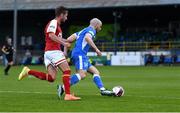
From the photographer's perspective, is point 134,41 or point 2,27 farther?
point 2,27

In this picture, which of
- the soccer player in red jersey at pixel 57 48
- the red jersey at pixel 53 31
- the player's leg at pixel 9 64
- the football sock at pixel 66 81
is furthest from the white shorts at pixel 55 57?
the player's leg at pixel 9 64

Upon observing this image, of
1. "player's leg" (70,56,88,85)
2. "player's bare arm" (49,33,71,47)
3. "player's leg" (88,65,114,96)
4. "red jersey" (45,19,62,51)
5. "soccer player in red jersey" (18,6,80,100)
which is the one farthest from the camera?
"player's leg" (88,65,114,96)

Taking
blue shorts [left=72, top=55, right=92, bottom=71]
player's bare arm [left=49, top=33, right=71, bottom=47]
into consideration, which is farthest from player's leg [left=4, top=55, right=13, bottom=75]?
player's bare arm [left=49, top=33, right=71, bottom=47]

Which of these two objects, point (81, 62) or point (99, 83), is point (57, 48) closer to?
point (81, 62)

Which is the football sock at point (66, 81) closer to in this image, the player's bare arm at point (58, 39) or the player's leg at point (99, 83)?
the player's bare arm at point (58, 39)

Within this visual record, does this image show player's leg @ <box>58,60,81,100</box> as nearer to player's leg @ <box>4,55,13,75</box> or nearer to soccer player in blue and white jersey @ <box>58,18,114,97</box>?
soccer player in blue and white jersey @ <box>58,18,114,97</box>

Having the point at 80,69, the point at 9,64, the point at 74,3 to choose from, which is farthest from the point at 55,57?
the point at 74,3

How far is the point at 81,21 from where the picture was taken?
62.6 meters

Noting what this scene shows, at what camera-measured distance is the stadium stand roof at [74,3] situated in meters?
52.5

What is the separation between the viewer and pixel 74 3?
56812mm

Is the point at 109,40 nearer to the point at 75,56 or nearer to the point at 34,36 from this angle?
the point at 34,36

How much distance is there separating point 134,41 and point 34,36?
41.5 ft

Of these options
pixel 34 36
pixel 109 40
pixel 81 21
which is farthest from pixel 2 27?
pixel 109 40

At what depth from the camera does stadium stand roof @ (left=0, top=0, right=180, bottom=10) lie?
52500 mm
